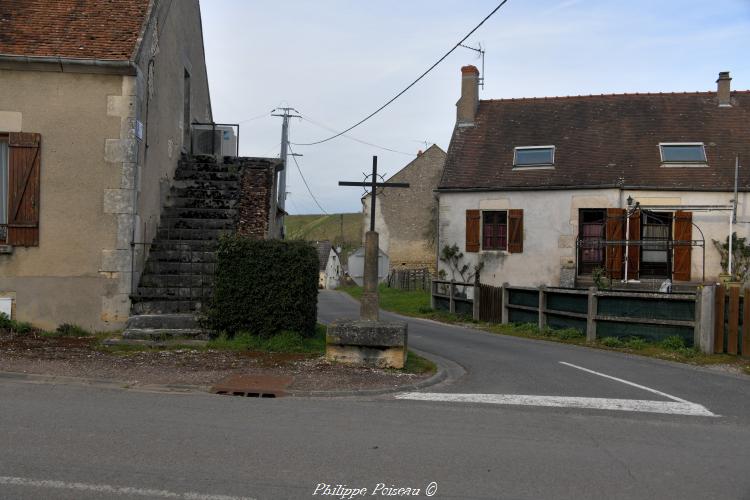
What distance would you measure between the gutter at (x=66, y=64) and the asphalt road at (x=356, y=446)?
584cm

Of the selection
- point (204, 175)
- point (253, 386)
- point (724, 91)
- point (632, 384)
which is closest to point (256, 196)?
point (204, 175)

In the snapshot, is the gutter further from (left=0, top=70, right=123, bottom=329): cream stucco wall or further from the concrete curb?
the concrete curb

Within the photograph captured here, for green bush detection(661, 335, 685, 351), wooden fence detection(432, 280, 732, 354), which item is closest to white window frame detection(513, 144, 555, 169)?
wooden fence detection(432, 280, 732, 354)

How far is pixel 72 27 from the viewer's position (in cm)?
1218

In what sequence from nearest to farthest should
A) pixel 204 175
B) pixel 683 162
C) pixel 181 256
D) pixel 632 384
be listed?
1. pixel 632 384
2. pixel 181 256
3. pixel 204 175
4. pixel 683 162

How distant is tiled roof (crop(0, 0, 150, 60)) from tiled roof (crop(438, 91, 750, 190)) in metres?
14.2

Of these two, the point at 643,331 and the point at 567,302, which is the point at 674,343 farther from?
the point at 567,302

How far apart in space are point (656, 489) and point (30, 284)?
10.3 metres

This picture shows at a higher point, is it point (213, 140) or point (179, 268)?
point (213, 140)

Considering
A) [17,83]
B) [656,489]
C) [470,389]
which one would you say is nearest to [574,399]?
[470,389]

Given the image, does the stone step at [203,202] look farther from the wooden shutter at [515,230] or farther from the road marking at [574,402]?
the wooden shutter at [515,230]

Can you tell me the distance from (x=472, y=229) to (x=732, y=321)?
40.0 ft

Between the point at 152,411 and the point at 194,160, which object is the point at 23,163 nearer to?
the point at 194,160

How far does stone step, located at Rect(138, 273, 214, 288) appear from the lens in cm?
1208
